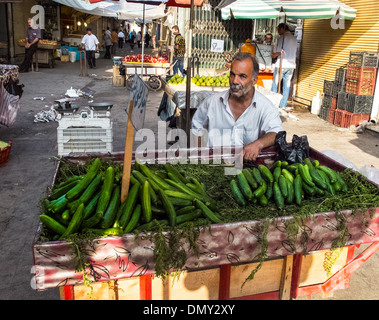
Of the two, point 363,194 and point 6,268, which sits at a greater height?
point 363,194

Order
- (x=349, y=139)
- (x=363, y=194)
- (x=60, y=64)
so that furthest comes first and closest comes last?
(x=60, y=64) < (x=349, y=139) < (x=363, y=194)

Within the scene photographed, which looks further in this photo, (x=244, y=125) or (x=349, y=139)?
(x=349, y=139)

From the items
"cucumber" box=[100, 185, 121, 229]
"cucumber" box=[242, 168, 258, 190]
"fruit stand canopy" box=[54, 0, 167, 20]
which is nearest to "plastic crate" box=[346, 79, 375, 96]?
"cucumber" box=[242, 168, 258, 190]

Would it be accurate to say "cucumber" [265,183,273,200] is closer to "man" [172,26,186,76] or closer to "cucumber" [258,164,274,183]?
"cucumber" [258,164,274,183]

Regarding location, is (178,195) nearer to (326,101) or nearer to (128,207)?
(128,207)

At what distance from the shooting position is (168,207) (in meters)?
2.22

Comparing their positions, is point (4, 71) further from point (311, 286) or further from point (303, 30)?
point (303, 30)

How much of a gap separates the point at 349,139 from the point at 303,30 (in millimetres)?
5625

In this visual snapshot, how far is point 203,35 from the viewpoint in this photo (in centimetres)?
1339

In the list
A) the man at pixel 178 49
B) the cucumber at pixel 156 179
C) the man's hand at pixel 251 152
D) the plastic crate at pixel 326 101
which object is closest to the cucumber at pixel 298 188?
the man's hand at pixel 251 152

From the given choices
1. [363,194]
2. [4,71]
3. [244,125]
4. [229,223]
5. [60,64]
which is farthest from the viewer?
[60,64]

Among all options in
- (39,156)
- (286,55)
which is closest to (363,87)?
(286,55)

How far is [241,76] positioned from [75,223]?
2396mm

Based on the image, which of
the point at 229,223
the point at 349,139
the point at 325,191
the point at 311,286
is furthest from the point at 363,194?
the point at 349,139
